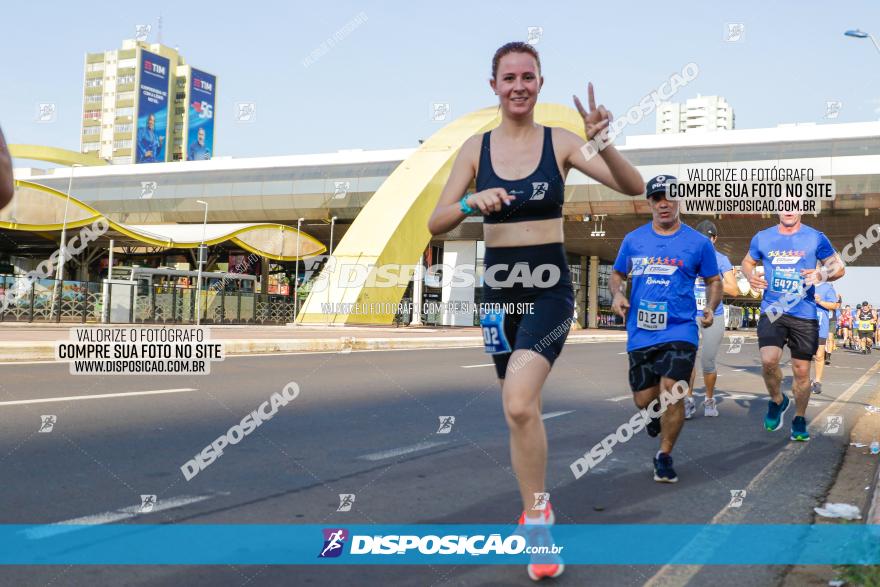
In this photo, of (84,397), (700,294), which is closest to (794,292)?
(700,294)

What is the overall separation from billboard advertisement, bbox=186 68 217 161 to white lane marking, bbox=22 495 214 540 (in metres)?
135

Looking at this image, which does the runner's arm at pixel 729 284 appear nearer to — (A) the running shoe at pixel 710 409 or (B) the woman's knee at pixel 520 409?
(A) the running shoe at pixel 710 409

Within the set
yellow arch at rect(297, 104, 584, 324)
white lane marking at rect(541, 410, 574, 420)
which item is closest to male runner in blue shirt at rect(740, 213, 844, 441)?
white lane marking at rect(541, 410, 574, 420)

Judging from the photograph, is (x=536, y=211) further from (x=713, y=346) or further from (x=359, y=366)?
(x=359, y=366)

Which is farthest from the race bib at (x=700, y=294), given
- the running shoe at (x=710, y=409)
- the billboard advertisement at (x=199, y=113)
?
the billboard advertisement at (x=199, y=113)

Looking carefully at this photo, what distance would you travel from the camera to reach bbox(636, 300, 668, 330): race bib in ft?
16.4

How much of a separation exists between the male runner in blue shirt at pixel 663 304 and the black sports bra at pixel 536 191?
1.85 metres

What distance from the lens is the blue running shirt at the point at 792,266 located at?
252 inches

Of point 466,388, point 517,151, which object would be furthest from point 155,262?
point 517,151

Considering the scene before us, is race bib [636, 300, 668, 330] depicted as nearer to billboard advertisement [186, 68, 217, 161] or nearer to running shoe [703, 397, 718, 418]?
running shoe [703, 397, 718, 418]

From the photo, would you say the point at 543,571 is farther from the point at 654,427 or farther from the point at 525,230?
the point at 654,427

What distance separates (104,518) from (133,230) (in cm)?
3117

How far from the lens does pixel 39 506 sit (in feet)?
12.2

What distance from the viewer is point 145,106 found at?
126m
